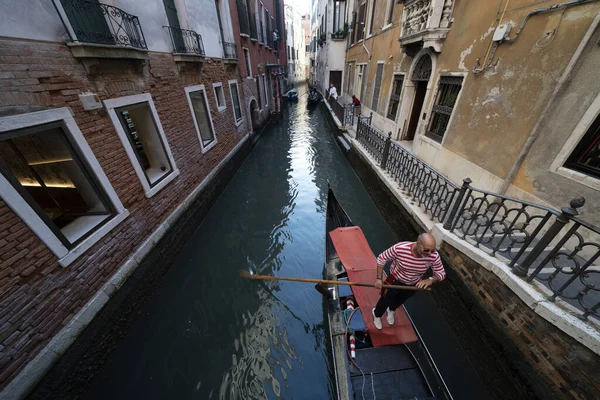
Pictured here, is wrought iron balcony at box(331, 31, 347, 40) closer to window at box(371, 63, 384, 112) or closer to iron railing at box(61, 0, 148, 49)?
window at box(371, 63, 384, 112)

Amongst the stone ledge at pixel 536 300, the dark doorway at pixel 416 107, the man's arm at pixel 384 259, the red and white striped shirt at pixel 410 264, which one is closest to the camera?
the stone ledge at pixel 536 300

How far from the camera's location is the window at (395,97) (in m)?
7.42

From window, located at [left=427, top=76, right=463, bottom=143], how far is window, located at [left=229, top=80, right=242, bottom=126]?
21.3ft

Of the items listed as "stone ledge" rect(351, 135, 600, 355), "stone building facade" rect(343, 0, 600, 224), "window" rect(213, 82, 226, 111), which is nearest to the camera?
"stone ledge" rect(351, 135, 600, 355)

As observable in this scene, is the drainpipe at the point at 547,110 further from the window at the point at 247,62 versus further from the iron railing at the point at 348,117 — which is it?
the window at the point at 247,62

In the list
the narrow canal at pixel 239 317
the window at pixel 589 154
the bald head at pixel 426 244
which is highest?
the window at pixel 589 154

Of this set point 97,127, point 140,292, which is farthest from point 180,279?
point 97,127

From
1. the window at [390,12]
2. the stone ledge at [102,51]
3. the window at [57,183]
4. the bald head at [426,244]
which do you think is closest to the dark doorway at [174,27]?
the stone ledge at [102,51]

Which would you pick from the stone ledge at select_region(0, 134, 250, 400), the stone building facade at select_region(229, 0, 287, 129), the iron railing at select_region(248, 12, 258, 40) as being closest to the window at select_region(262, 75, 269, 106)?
the stone building facade at select_region(229, 0, 287, 129)

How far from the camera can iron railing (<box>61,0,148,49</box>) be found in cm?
267

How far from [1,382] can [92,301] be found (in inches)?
34.9

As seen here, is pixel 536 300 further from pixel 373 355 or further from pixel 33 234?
pixel 33 234

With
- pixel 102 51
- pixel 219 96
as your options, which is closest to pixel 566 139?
pixel 102 51

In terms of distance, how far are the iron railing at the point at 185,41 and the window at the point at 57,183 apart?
3.04 metres
